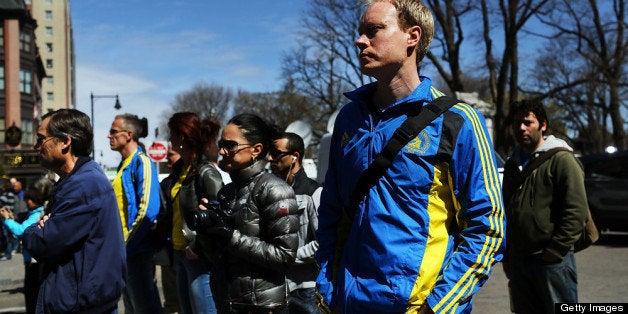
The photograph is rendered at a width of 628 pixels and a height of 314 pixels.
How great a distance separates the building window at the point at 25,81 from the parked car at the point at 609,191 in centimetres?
5143

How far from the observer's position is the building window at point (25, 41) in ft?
182

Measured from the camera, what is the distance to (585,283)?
875 centimetres

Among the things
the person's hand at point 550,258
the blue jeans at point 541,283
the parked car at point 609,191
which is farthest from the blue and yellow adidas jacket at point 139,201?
the parked car at point 609,191

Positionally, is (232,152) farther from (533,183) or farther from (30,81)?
(30,81)

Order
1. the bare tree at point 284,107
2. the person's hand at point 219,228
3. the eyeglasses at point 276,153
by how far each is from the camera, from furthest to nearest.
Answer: the bare tree at point 284,107
the eyeglasses at point 276,153
the person's hand at point 219,228

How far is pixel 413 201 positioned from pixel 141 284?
11.8 ft

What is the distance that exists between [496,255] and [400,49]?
2.58ft

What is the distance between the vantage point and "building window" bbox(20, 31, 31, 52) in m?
55.4

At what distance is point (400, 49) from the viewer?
235cm

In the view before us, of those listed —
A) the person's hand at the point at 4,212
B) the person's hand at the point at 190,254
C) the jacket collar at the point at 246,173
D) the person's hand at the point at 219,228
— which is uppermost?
the jacket collar at the point at 246,173

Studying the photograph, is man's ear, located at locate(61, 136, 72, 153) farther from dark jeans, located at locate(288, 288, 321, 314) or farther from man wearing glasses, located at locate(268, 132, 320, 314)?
dark jeans, located at locate(288, 288, 321, 314)

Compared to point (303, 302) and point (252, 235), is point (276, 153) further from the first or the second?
point (252, 235)

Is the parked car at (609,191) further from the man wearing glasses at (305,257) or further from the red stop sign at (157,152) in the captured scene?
the red stop sign at (157,152)

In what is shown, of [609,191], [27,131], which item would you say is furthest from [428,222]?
[27,131]
